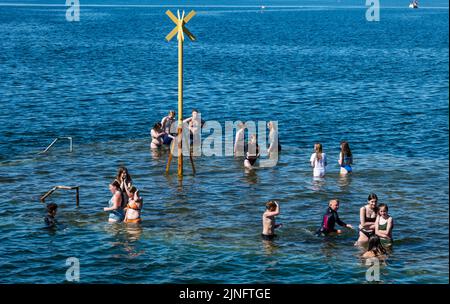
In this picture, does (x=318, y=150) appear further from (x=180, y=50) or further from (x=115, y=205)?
(x=115, y=205)

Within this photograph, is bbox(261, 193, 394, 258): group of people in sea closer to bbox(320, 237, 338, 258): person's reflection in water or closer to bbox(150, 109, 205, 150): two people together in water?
bbox(320, 237, 338, 258): person's reflection in water

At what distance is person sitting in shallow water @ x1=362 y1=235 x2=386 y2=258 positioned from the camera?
26.1 meters

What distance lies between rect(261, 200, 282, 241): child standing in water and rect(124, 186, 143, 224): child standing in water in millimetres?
4256

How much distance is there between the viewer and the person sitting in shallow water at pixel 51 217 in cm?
2955

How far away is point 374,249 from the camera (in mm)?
26438

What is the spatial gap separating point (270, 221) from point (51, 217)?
24.4 feet

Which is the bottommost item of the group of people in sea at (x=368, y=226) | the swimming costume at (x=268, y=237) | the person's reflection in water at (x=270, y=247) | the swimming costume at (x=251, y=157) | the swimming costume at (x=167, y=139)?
the person's reflection in water at (x=270, y=247)

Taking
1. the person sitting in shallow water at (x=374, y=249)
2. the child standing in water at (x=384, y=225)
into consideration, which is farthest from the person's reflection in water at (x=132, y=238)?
the child standing in water at (x=384, y=225)

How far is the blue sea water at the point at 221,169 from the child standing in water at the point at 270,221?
0.33 meters

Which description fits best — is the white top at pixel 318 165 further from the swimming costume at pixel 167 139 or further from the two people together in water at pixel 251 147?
the swimming costume at pixel 167 139

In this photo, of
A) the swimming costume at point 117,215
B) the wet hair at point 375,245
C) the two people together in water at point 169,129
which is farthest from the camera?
the two people together in water at point 169,129

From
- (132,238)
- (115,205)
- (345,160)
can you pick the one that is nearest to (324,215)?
(132,238)

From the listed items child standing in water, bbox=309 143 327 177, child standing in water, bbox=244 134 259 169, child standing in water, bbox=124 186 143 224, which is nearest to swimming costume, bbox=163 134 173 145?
child standing in water, bbox=244 134 259 169

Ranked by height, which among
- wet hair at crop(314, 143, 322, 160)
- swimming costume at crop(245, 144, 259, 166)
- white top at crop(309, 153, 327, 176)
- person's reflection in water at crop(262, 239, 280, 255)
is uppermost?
wet hair at crop(314, 143, 322, 160)
